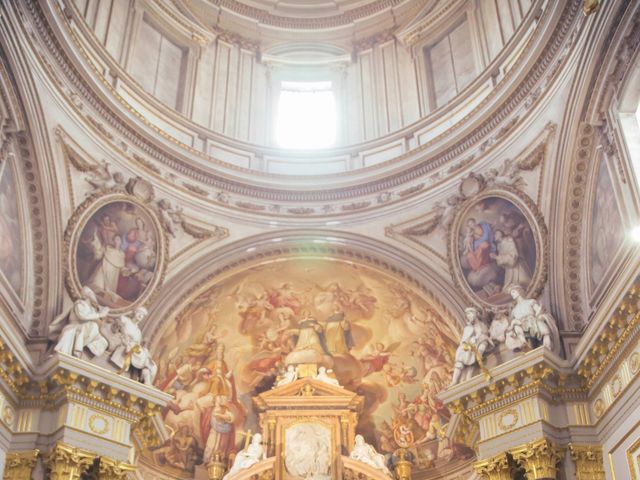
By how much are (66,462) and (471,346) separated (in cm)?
762

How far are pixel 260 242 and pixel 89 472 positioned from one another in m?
6.52

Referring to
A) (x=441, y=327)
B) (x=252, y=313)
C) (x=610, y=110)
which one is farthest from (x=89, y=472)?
(x=610, y=110)

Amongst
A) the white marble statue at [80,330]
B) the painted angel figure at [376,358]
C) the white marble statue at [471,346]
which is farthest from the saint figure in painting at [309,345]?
the white marble statue at [80,330]

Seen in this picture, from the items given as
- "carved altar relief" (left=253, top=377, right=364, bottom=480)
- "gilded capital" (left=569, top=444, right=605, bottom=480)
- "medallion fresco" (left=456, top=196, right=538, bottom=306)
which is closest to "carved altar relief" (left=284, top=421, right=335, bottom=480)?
"carved altar relief" (left=253, top=377, right=364, bottom=480)

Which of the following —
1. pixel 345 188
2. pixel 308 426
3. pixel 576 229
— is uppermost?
pixel 345 188

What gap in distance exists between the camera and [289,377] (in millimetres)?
18625

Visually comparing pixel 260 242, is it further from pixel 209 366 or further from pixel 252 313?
pixel 209 366

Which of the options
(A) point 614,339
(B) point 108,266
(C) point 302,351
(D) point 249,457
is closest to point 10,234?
(B) point 108,266

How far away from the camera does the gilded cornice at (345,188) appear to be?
1563 cm

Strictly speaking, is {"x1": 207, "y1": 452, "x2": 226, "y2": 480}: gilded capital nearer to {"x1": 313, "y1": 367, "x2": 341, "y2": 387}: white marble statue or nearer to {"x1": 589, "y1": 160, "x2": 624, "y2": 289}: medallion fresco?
{"x1": 313, "y1": 367, "x2": 341, "y2": 387}: white marble statue

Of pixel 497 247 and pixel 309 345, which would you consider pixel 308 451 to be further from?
pixel 497 247

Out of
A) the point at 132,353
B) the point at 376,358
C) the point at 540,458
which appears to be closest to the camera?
the point at 540,458

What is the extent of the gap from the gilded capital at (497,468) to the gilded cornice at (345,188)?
6744 mm

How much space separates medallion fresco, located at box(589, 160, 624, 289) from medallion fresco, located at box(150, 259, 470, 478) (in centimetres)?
403
